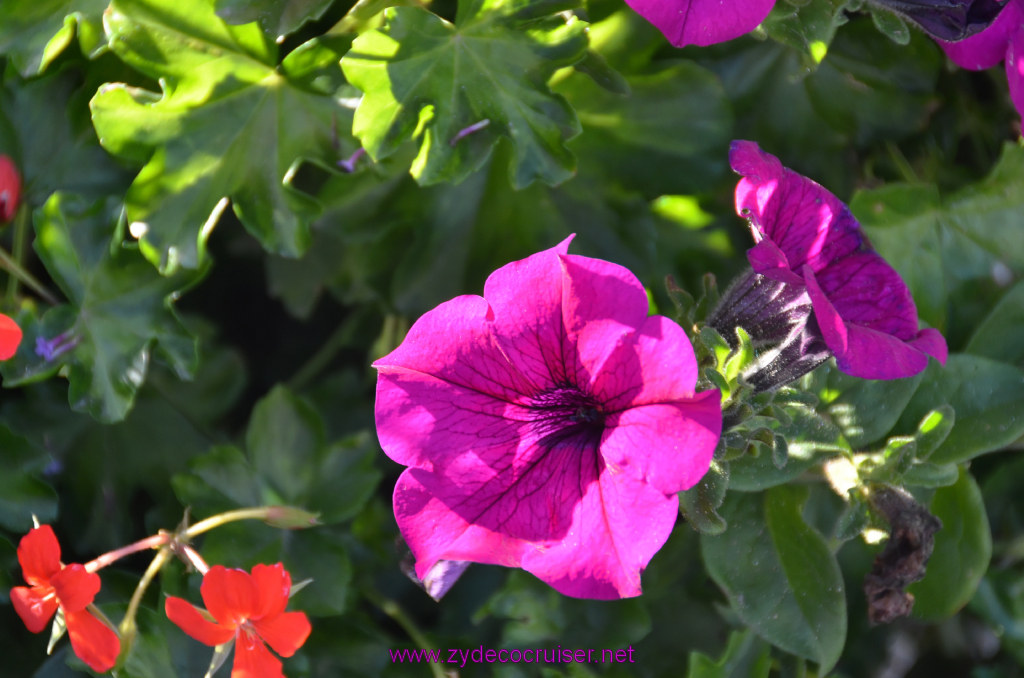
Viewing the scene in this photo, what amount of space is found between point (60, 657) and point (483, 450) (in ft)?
1.83

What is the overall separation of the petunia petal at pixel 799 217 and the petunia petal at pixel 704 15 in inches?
4.2

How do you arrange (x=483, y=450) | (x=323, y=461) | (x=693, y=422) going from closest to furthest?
(x=693, y=422) < (x=483, y=450) < (x=323, y=461)

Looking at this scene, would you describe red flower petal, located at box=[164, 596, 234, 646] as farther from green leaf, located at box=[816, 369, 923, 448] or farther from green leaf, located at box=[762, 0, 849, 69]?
green leaf, located at box=[762, 0, 849, 69]

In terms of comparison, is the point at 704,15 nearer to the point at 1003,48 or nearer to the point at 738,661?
the point at 1003,48

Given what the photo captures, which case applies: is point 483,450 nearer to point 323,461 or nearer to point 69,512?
point 323,461

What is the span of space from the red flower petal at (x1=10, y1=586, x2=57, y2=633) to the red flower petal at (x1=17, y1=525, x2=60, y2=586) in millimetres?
12

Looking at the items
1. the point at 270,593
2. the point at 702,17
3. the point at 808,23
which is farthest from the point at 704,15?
the point at 270,593

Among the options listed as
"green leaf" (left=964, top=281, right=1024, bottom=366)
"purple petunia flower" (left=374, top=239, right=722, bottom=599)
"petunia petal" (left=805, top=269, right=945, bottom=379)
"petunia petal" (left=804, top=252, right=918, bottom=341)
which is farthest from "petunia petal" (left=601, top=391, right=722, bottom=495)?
"green leaf" (left=964, top=281, right=1024, bottom=366)

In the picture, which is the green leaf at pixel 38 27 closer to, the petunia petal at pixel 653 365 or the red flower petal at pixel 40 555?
the red flower petal at pixel 40 555

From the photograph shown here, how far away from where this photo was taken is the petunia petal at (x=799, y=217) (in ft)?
2.20

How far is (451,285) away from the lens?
102 centimetres

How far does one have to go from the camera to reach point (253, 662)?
0.69 m

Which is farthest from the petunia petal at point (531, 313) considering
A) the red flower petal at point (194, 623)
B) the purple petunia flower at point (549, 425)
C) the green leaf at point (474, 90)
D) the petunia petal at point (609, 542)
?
the red flower petal at point (194, 623)

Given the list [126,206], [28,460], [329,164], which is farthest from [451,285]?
[28,460]
